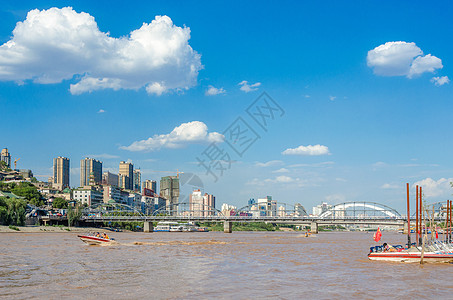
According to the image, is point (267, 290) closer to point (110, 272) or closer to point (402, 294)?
point (402, 294)

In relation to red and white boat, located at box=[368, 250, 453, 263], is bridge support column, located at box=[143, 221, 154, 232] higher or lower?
lower

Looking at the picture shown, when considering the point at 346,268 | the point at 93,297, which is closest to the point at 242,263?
the point at 346,268

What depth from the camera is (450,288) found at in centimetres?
3078

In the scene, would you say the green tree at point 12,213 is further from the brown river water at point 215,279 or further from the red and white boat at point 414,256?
the red and white boat at point 414,256

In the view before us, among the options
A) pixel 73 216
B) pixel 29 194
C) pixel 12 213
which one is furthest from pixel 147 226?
pixel 12 213

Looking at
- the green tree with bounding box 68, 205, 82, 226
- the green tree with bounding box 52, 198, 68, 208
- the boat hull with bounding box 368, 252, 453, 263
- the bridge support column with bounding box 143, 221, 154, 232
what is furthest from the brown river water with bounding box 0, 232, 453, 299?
the green tree with bounding box 52, 198, 68, 208

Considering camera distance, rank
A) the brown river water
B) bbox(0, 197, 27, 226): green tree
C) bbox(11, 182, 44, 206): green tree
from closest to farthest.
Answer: the brown river water, bbox(0, 197, 27, 226): green tree, bbox(11, 182, 44, 206): green tree

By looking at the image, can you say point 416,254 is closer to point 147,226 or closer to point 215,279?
point 215,279

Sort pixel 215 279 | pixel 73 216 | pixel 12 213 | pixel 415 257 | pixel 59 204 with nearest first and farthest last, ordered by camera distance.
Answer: pixel 215 279 < pixel 415 257 < pixel 12 213 < pixel 73 216 < pixel 59 204

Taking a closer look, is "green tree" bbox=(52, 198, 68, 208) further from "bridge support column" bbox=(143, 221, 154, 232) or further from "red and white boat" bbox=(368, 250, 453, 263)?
"red and white boat" bbox=(368, 250, 453, 263)

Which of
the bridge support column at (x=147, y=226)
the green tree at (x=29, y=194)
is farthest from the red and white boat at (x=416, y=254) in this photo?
the green tree at (x=29, y=194)

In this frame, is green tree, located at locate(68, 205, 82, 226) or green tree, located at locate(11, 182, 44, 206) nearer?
green tree, located at locate(68, 205, 82, 226)

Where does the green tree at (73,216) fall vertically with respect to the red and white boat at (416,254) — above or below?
below

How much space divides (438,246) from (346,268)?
11.0 m
